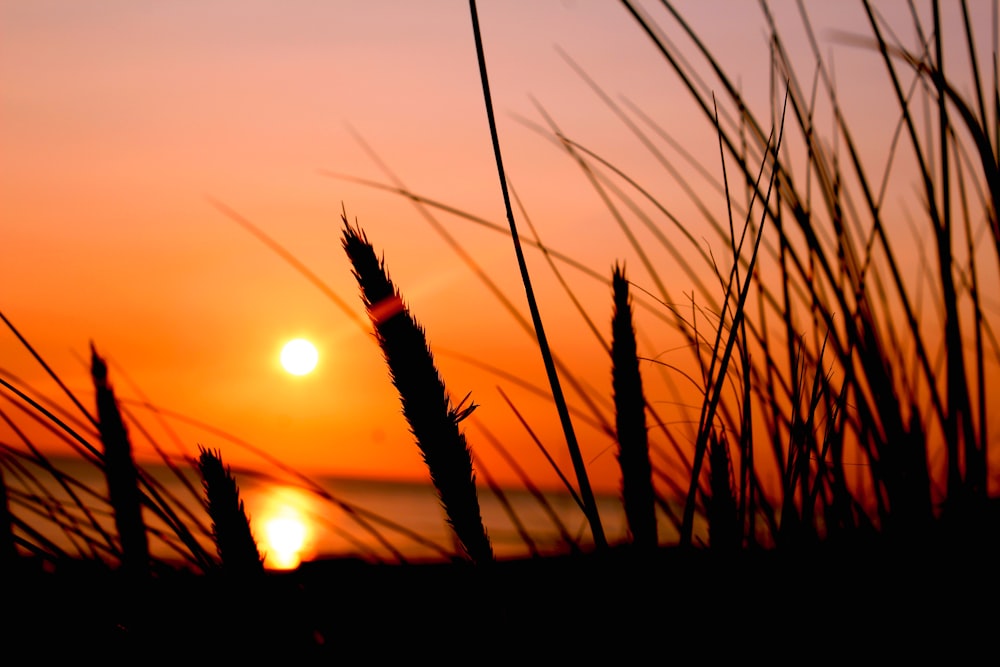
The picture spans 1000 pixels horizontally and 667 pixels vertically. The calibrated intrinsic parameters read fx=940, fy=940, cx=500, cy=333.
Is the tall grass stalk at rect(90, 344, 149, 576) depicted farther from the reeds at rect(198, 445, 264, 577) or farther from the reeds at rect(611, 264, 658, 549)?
the reeds at rect(611, 264, 658, 549)

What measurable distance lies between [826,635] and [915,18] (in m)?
0.76

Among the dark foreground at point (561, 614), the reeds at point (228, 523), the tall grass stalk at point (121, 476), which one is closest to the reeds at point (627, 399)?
the dark foreground at point (561, 614)

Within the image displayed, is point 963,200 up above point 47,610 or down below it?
above

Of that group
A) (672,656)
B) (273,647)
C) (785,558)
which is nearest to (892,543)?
(785,558)

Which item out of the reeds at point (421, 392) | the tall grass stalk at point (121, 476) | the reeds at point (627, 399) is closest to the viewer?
the reeds at point (421, 392)

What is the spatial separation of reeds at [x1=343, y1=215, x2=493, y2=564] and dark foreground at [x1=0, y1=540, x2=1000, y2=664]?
0.20 feet

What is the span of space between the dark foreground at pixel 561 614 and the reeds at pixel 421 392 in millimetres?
60

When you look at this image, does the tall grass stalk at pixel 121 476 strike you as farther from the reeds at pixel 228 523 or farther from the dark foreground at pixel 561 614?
the reeds at pixel 228 523

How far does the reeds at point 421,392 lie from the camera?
67 centimetres

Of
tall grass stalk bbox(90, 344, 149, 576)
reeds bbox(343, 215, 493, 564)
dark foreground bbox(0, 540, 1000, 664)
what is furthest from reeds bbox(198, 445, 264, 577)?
tall grass stalk bbox(90, 344, 149, 576)

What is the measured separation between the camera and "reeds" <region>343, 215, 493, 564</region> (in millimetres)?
672

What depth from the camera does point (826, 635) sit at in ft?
2.42

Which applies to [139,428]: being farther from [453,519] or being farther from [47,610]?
[453,519]

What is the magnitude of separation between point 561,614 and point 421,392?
15.0 inches
